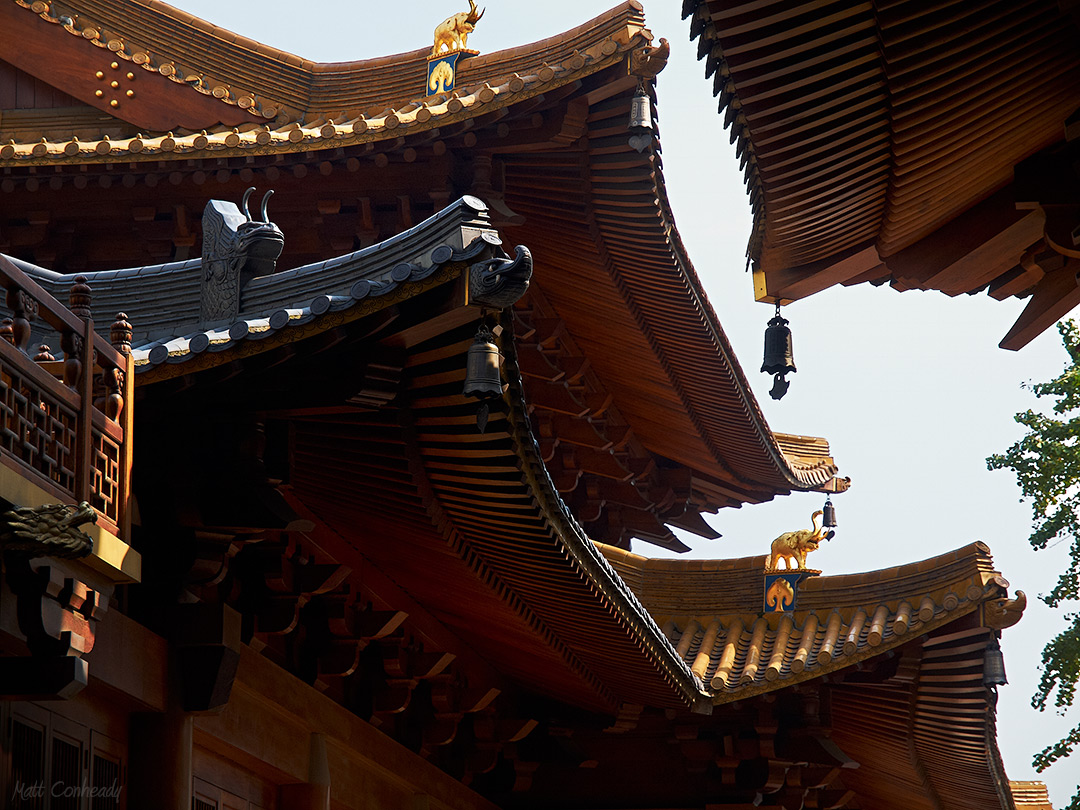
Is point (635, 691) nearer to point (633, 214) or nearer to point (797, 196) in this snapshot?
point (633, 214)

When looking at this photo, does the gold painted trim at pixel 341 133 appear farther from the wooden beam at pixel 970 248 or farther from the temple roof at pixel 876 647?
the temple roof at pixel 876 647

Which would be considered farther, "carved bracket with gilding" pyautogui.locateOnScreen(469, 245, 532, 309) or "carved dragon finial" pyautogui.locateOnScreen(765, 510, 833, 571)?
"carved dragon finial" pyautogui.locateOnScreen(765, 510, 833, 571)

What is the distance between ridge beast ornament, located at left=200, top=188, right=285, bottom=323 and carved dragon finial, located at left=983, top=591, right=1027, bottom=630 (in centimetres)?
739

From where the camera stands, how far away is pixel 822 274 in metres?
6.38

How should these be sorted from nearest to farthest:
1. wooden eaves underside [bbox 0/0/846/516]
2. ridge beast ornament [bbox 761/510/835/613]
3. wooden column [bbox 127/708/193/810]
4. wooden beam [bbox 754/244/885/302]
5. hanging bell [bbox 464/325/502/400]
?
hanging bell [bbox 464/325/502/400] < wooden beam [bbox 754/244/885/302] < wooden column [bbox 127/708/193/810] < wooden eaves underside [bbox 0/0/846/516] < ridge beast ornament [bbox 761/510/835/613]

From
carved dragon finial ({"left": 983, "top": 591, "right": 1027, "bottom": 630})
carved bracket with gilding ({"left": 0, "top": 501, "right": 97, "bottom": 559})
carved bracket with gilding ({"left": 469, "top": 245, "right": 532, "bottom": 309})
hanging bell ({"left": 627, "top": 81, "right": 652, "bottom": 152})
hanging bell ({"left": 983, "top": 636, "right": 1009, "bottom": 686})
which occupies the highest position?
hanging bell ({"left": 627, "top": 81, "right": 652, "bottom": 152})

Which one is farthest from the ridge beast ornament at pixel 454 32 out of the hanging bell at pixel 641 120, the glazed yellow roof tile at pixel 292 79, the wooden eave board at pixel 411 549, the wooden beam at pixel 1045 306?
the wooden beam at pixel 1045 306

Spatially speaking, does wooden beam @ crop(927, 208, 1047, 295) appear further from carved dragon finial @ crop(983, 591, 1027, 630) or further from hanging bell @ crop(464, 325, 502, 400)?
carved dragon finial @ crop(983, 591, 1027, 630)

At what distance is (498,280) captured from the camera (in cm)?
535

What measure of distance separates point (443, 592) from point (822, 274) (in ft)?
11.4

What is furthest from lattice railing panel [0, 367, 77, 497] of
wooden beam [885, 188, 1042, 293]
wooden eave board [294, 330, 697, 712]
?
wooden beam [885, 188, 1042, 293]

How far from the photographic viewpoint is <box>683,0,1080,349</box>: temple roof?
459 cm

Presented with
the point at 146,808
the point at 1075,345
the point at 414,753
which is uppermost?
the point at 1075,345

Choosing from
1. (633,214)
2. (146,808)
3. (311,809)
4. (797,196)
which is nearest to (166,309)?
(146,808)
